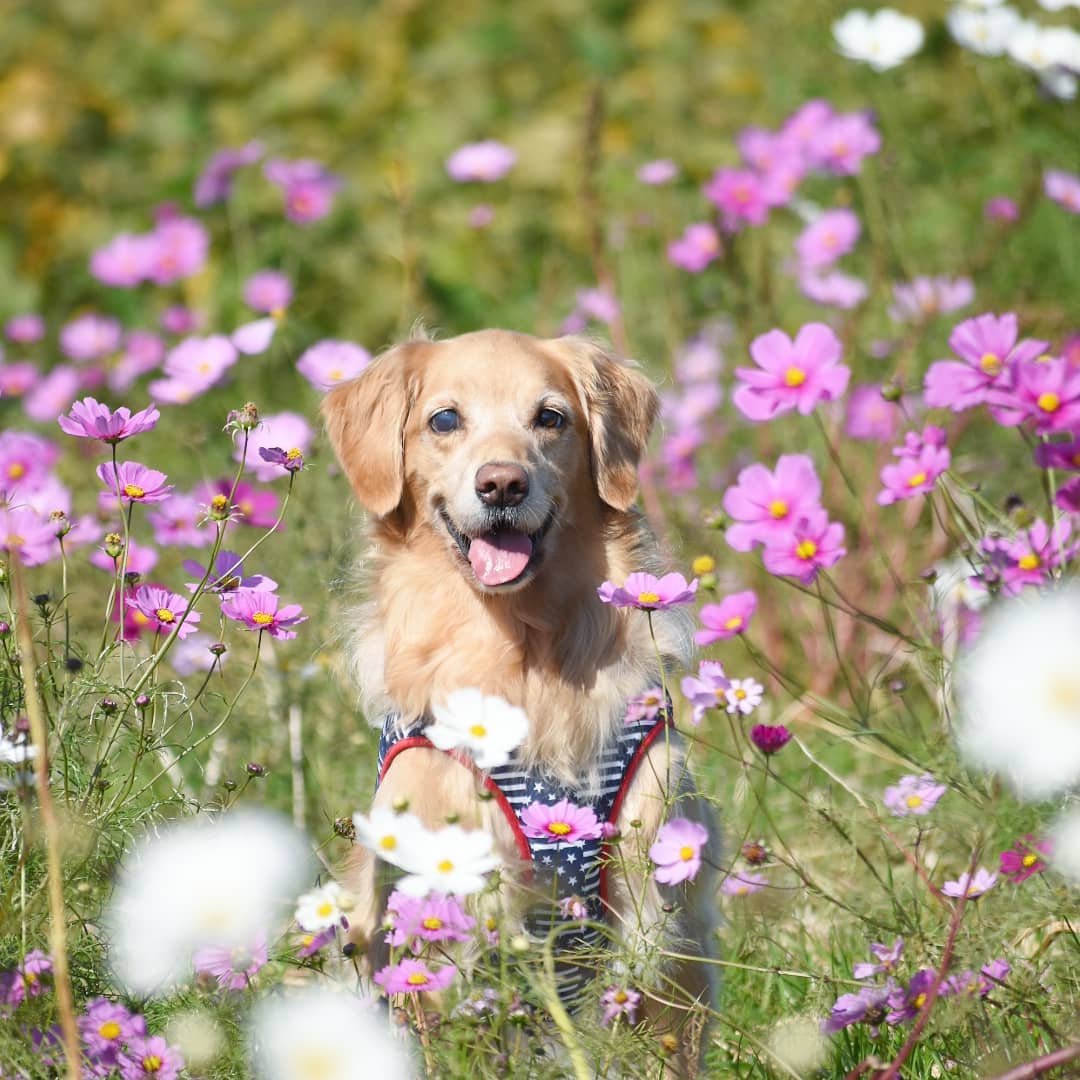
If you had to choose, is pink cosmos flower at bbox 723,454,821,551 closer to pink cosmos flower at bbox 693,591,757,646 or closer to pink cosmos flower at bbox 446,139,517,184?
pink cosmos flower at bbox 693,591,757,646

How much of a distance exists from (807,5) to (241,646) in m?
3.04

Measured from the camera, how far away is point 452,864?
1.76 m

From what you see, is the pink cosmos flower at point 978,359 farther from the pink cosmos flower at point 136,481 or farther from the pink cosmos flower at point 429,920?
the pink cosmos flower at point 136,481

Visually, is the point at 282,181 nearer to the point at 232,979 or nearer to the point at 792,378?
the point at 792,378

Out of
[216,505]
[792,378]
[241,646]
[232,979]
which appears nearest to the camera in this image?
[232,979]

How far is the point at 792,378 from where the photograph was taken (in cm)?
255

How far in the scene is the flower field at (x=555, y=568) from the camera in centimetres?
192

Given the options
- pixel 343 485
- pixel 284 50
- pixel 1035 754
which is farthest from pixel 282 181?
pixel 1035 754

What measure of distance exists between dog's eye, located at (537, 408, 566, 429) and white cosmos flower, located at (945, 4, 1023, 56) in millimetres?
1730

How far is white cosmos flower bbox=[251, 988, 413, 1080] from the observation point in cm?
160

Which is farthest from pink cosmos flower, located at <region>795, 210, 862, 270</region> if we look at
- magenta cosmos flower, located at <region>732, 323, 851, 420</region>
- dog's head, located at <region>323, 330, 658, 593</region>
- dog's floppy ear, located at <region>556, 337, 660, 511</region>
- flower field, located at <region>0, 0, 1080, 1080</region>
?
magenta cosmos flower, located at <region>732, 323, 851, 420</region>

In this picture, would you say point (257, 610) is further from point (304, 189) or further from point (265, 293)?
point (304, 189)

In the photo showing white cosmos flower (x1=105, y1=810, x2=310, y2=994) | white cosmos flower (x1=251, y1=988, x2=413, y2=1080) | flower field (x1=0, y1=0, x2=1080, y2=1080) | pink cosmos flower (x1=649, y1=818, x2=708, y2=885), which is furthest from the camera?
pink cosmos flower (x1=649, y1=818, x2=708, y2=885)

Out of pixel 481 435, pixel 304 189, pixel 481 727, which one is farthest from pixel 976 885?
pixel 304 189
